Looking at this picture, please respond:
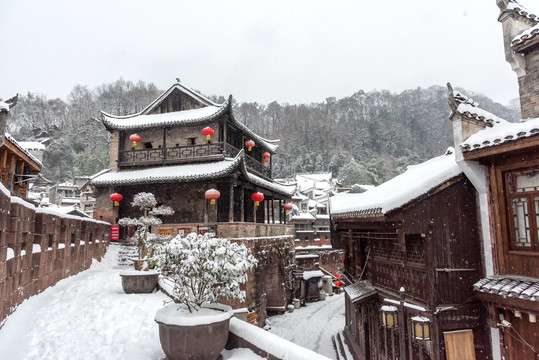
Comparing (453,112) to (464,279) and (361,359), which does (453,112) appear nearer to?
(464,279)

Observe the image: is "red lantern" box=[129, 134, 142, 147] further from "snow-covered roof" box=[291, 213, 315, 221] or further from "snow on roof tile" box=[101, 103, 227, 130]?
"snow-covered roof" box=[291, 213, 315, 221]

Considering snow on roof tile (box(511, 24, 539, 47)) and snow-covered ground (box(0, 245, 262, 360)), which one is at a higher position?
snow on roof tile (box(511, 24, 539, 47))

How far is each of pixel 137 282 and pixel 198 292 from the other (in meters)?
4.77

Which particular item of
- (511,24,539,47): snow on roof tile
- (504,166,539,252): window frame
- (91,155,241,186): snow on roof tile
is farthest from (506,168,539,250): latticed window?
(91,155,241,186): snow on roof tile

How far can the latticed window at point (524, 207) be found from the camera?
642 centimetres

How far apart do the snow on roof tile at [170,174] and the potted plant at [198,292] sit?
1145 centimetres

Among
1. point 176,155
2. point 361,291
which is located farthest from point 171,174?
point 361,291

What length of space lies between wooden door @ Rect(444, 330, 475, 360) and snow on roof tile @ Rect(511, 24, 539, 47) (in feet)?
21.6

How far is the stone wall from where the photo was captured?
560 centimetres

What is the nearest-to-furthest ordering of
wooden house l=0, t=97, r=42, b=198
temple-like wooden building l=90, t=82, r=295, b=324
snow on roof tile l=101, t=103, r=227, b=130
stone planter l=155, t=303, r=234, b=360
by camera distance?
stone planter l=155, t=303, r=234, b=360, wooden house l=0, t=97, r=42, b=198, temple-like wooden building l=90, t=82, r=295, b=324, snow on roof tile l=101, t=103, r=227, b=130

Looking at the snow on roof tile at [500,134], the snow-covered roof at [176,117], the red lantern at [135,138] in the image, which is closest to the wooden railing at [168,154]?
the red lantern at [135,138]

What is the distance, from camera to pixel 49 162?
47.0 metres

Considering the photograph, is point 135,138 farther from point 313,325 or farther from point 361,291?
point 361,291

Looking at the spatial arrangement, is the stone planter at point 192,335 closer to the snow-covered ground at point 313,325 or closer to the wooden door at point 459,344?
the wooden door at point 459,344
